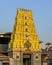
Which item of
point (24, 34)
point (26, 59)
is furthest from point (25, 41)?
point (26, 59)

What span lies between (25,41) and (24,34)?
6.28 feet

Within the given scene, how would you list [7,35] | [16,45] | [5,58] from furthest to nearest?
[7,35] → [16,45] → [5,58]

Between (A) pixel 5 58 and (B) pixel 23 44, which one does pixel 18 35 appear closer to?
(B) pixel 23 44

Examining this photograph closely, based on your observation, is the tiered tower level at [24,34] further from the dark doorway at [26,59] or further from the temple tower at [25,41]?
the dark doorway at [26,59]

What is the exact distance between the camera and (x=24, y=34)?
59.9 metres

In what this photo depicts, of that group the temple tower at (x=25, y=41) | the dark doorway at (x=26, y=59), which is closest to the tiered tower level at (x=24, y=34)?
the temple tower at (x=25, y=41)

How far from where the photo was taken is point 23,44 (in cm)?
5922

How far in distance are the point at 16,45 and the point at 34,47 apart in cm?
476

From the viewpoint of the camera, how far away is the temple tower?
58500 mm

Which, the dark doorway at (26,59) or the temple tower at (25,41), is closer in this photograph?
the temple tower at (25,41)

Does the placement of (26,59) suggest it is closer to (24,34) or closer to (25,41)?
(25,41)

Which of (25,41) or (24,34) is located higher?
(24,34)

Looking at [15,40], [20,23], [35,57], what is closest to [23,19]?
[20,23]

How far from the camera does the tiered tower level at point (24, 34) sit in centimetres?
5906
